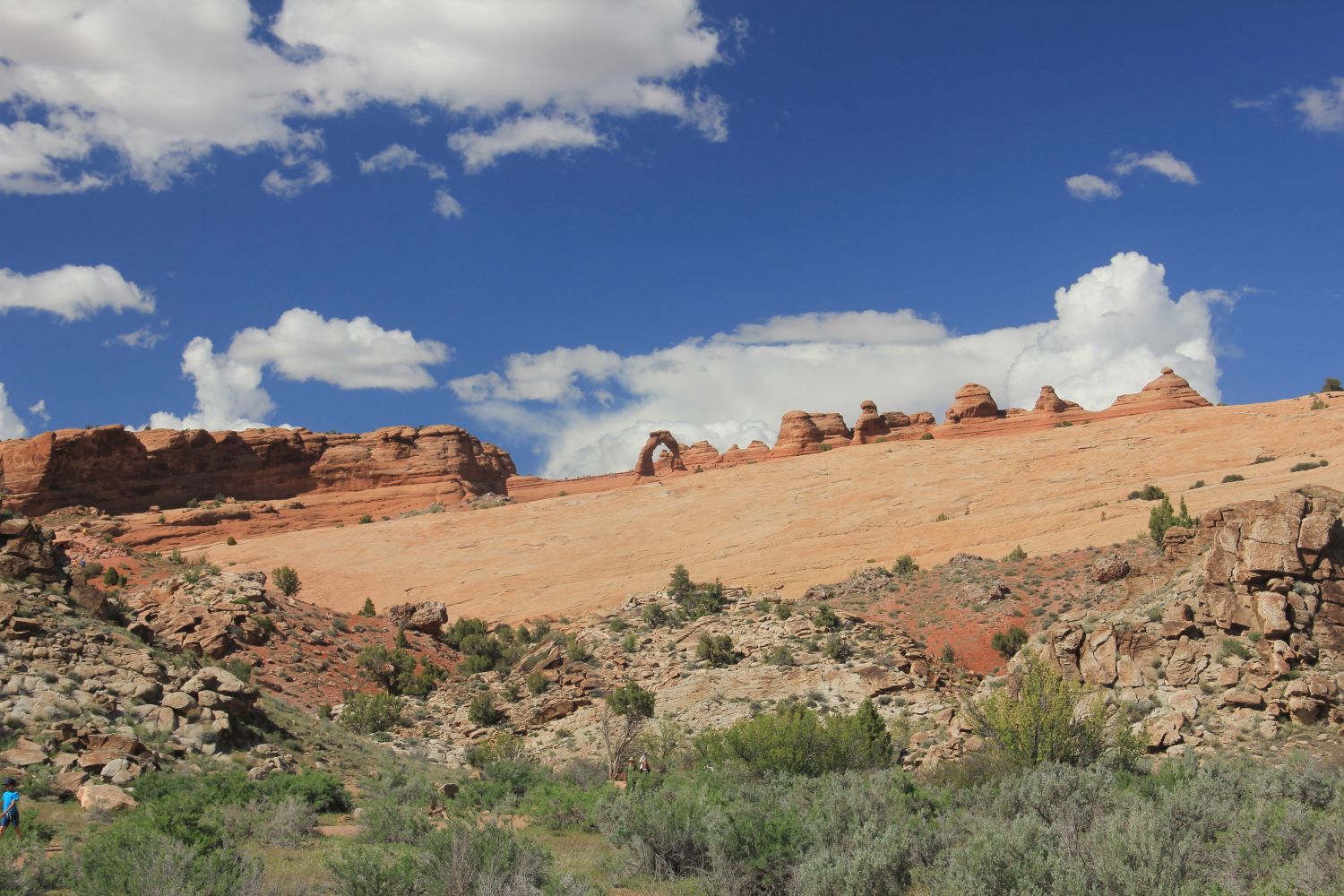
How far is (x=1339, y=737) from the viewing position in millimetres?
17078

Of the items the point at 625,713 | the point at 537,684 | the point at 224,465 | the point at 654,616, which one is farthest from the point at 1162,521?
the point at 224,465

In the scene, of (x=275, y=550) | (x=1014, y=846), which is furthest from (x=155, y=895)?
(x=275, y=550)

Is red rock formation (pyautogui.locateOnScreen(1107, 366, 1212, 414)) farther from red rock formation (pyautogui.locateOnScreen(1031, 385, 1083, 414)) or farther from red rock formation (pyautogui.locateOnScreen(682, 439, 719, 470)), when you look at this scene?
red rock formation (pyautogui.locateOnScreen(682, 439, 719, 470))

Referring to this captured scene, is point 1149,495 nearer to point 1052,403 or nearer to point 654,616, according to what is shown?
point 654,616

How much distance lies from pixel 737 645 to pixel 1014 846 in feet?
75.4

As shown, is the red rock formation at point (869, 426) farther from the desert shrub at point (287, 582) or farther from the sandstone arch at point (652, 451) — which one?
the desert shrub at point (287, 582)

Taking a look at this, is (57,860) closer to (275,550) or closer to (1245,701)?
(1245,701)

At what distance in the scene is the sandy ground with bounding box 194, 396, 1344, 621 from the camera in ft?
150

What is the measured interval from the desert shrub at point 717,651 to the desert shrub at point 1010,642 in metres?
8.31

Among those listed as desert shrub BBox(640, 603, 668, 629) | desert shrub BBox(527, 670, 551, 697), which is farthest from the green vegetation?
desert shrub BBox(527, 670, 551, 697)

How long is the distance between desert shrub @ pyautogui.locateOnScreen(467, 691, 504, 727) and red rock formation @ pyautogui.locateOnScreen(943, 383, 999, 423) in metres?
58.8

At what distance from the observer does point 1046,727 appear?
15.8m

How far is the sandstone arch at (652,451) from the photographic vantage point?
93.8 meters

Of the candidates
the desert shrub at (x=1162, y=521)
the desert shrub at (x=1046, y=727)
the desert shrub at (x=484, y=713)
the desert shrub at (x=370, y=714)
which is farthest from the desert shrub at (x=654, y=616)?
the desert shrub at (x=1046, y=727)
